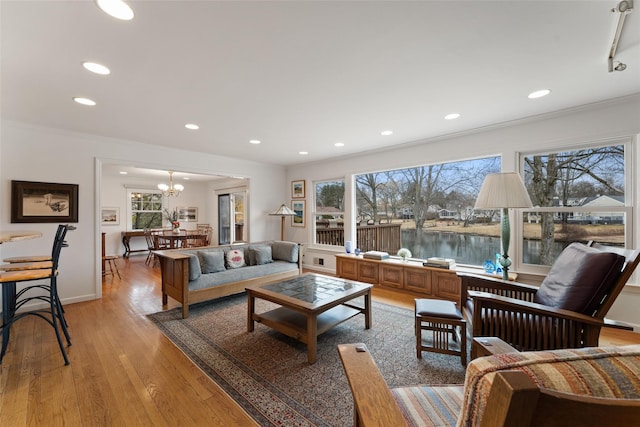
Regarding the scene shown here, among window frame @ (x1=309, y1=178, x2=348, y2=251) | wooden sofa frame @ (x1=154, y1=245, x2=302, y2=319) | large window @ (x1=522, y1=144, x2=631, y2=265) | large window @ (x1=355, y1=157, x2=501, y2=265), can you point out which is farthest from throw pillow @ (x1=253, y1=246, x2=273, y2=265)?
large window @ (x1=522, y1=144, x2=631, y2=265)

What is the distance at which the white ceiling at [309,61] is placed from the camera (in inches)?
58.5

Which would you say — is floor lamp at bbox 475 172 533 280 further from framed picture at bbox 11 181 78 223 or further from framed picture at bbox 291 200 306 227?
framed picture at bbox 11 181 78 223

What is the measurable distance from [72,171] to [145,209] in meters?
4.64

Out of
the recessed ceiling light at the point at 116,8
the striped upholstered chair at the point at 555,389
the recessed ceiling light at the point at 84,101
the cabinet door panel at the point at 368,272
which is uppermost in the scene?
the recessed ceiling light at the point at 84,101

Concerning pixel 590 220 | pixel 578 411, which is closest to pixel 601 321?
pixel 578 411

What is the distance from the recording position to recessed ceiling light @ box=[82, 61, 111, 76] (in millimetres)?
1959

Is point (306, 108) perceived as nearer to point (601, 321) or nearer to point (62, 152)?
point (601, 321)

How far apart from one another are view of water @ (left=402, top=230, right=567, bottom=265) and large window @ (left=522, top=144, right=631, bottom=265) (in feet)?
0.04

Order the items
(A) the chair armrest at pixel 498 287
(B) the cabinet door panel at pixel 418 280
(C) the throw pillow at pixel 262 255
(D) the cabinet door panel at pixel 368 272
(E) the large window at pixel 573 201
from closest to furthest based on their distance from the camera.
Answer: (A) the chair armrest at pixel 498 287 → (E) the large window at pixel 573 201 → (B) the cabinet door panel at pixel 418 280 → (C) the throw pillow at pixel 262 255 → (D) the cabinet door panel at pixel 368 272

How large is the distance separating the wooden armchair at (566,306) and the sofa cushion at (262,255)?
10.1 feet

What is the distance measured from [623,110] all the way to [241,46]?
3.76 m

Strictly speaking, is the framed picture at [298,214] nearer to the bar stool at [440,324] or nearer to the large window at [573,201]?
the bar stool at [440,324]

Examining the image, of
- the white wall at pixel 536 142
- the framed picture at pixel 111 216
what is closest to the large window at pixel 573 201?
the white wall at pixel 536 142

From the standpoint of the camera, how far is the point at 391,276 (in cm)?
414
